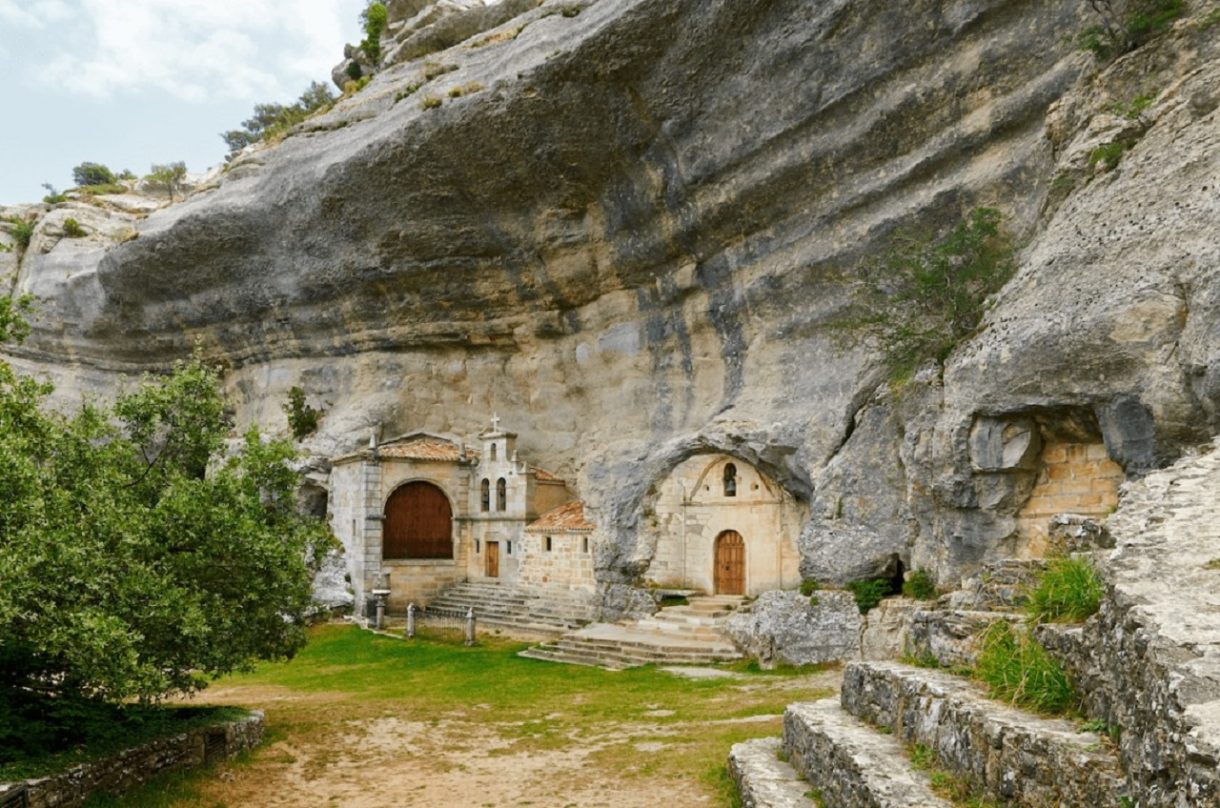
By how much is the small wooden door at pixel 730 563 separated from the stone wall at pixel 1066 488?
11.0 m

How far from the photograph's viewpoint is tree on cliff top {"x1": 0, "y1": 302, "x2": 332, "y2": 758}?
921cm

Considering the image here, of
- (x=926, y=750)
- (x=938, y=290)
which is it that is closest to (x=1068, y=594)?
(x=926, y=750)

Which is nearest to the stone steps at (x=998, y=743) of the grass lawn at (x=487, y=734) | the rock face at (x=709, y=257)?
the grass lawn at (x=487, y=734)

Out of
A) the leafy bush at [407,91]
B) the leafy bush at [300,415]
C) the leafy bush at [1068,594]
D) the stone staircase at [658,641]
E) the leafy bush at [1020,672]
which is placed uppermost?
the leafy bush at [407,91]

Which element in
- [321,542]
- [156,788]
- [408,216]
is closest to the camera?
[156,788]

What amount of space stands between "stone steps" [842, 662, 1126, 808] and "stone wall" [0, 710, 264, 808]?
8.25m

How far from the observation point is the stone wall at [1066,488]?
44.1 feet

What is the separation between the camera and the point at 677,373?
89.6 ft

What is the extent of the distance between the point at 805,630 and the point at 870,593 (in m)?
1.65

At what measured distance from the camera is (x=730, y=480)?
83.4ft

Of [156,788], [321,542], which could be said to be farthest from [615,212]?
[156,788]

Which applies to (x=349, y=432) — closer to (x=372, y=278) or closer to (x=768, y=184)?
(x=372, y=278)

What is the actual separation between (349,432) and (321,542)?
19.5 metres

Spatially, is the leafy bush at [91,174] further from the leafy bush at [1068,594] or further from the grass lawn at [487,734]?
the leafy bush at [1068,594]
